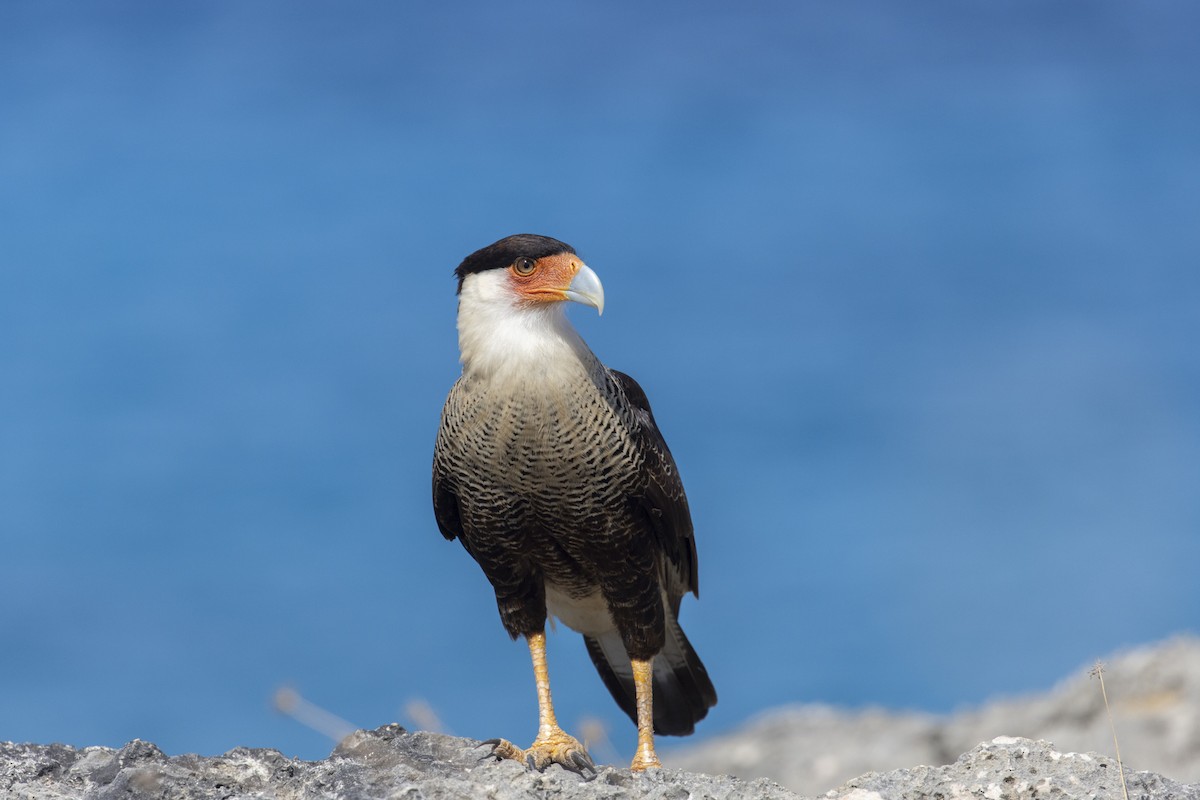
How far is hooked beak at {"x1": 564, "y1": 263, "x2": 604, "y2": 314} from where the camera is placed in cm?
584

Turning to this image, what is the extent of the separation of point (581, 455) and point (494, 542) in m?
0.60

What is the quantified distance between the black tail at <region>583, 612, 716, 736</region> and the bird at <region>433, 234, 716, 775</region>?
2.12 ft

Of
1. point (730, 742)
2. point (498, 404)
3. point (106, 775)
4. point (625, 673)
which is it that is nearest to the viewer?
point (106, 775)

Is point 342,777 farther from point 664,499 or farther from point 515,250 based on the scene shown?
point 515,250

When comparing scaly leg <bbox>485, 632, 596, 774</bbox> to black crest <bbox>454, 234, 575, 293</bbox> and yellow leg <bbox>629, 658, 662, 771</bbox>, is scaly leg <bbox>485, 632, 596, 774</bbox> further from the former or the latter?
black crest <bbox>454, 234, 575, 293</bbox>

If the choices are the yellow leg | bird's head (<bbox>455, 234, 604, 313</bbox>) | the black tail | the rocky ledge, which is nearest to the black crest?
bird's head (<bbox>455, 234, 604, 313</bbox>)

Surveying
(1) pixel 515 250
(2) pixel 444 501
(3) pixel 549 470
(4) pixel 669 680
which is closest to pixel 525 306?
(1) pixel 515 250

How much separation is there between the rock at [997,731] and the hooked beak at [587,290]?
2.85m

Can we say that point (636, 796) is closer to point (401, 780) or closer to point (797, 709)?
point (401, 780)

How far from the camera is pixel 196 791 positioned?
13.8ft

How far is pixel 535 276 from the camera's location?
19.5ft

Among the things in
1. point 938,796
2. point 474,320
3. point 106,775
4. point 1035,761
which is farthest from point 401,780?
point 474,320

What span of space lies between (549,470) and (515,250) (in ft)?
3.23

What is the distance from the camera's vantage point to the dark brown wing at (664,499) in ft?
20.4
